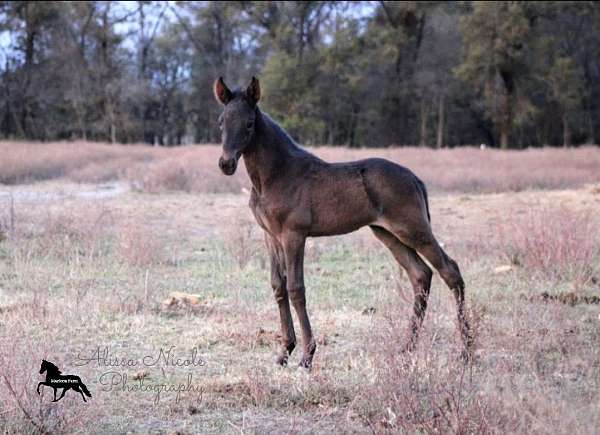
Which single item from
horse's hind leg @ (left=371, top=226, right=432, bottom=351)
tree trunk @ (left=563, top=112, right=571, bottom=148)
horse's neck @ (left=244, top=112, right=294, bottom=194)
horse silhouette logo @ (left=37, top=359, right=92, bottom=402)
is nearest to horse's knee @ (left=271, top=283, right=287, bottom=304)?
horse's neck @ (left=244, top=112, right=294, bottom=194)

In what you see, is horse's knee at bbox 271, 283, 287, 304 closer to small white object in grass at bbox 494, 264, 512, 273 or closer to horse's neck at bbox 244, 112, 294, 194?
horse's neck at bbox 244, 112, 294, 194

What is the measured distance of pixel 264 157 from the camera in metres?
5.58

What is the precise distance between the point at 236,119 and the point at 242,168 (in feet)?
48.8

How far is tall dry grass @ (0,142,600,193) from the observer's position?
20125 mm

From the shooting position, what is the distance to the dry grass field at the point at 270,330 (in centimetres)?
421

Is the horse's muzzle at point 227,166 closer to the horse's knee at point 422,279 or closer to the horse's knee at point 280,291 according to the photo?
the horse's knee at point 280,291

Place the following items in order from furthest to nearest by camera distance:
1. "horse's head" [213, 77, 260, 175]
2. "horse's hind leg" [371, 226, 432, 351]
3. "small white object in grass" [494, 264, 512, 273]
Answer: "small white object in grass" [494, 264, 512, 273], "horse's hind leg" [371, 226, 432, 351], "horse's head" [213, 77, 260, 175]

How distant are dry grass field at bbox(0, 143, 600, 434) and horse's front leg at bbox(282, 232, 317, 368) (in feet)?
0.42

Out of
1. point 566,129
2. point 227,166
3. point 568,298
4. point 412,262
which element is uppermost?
point 566,129

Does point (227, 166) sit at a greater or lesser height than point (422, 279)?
greater

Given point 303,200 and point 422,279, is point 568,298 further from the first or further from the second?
point 303,200

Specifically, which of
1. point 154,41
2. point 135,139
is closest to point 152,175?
point 135,139

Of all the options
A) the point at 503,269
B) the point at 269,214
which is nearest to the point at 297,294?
the point at 269,214

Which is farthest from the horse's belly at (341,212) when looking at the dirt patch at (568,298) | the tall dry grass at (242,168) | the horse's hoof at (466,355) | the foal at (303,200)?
the tall dry grass at (242,168)
